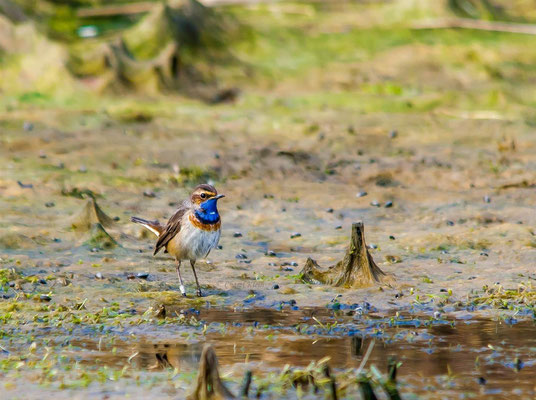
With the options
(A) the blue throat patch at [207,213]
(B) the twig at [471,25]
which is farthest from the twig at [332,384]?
(B) the twig at [471,25]

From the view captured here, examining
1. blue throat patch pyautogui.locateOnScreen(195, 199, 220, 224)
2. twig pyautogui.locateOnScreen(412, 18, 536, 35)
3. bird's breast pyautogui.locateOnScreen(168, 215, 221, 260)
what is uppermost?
twig pyautogui.locateOnScreen(412, 18, 536, 35)

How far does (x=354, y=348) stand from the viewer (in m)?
6.27

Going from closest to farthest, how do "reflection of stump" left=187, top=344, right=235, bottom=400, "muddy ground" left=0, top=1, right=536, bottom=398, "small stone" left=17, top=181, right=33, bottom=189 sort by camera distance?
"reflection of stump" left=187, top=344, right=235, bottom=400 < "muddy ground" left=0, top=1, right=536, bottom=398 < "small stone" left=17, top=181, right=33, bottom=189

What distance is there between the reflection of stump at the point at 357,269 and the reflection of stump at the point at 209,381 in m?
3.07

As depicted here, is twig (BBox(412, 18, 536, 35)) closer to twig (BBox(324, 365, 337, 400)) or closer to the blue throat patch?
the blue throat patch

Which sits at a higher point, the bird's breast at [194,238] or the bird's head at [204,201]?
the bird's head at [204,201]

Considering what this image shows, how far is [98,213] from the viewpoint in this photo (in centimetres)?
943

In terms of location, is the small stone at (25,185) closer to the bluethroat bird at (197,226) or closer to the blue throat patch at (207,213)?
the bluethroat bird at (197,226)

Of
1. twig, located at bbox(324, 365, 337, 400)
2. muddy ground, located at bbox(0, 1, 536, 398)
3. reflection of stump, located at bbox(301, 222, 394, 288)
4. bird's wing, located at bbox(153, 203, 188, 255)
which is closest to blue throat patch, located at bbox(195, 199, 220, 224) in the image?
bird's wing, located at bbox(153, 203, 188, 255)

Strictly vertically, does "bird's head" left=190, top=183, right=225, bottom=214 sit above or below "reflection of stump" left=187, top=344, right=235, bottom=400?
above

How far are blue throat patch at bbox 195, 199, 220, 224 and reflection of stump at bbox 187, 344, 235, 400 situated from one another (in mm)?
2946

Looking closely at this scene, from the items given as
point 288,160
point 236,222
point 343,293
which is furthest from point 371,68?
point 343,293

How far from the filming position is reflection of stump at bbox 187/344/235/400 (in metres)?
4.86

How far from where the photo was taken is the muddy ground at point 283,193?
6926mm
